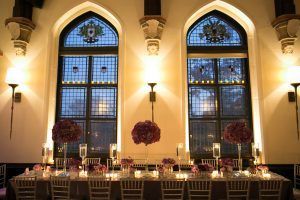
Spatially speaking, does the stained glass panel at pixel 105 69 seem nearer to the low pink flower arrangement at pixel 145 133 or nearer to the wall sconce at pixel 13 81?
the wall sconce at pixel 13 81

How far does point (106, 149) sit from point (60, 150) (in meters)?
0.96

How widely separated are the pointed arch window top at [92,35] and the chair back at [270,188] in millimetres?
4090

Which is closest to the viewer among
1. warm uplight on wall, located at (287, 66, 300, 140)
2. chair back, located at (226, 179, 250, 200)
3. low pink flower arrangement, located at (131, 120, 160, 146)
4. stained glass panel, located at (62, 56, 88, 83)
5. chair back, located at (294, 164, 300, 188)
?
chair back, located at (226, 179, 250, 200)

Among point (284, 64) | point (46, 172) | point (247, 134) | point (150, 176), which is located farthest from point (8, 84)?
point (284, 64)

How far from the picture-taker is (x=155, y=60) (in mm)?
6156

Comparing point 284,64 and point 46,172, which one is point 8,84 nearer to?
point 46,172

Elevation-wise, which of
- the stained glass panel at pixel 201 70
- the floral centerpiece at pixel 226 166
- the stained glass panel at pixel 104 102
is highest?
the stained glass panel at pixel 201 70

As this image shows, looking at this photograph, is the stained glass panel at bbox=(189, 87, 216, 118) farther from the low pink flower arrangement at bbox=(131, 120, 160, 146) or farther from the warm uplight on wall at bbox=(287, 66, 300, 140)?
the low pink flower arrangement at bbox=(131, 120, 160, 146)

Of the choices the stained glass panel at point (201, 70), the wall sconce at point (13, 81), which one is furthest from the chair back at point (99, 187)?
the stained glass panel at point (201, 70)

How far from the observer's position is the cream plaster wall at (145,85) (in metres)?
6.00

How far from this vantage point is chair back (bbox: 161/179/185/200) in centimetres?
409

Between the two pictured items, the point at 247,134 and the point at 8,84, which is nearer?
the point at 247,134

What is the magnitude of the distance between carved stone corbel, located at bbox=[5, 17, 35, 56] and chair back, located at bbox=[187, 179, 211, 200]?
432 centimetres

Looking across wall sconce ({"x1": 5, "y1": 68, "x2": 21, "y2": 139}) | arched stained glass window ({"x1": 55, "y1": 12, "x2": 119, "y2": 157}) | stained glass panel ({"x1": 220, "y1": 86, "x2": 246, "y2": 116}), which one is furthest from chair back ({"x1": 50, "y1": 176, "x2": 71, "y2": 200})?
stained glass panel ({"x1": 220, "y1": 86, "x2": 246, "y2": 116})
